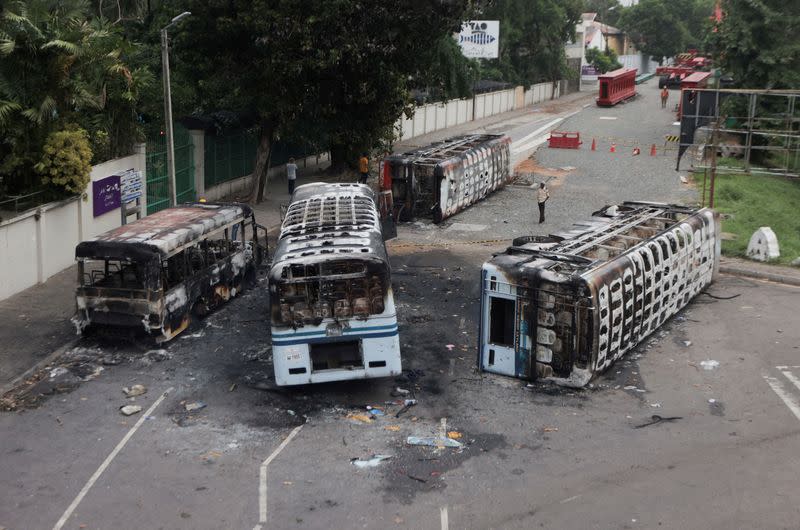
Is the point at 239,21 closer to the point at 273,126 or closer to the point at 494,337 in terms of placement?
the point at 273,126

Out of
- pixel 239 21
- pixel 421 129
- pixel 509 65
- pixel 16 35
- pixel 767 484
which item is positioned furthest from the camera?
pixel 509 65

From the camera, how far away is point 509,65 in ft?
237

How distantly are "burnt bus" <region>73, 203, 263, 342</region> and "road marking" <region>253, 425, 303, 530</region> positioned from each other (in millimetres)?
4583

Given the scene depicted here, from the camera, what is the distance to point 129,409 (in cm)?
1448

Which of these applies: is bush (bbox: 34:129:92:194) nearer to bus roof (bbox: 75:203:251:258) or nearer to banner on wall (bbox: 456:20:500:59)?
bus roof (bbox: 75:203:251:258)

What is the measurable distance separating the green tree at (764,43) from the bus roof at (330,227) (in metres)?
25.1

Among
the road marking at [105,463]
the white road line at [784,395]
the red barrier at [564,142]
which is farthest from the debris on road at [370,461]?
the red barrier at [564,142]

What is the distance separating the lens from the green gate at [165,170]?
28047 millimetres

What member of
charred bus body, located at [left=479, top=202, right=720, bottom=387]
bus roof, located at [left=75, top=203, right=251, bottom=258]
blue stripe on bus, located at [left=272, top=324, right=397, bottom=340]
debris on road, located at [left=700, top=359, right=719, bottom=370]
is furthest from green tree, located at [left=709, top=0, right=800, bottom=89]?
blue stripe on bus, located at [left=272, top=324, right=397, bottom=340]

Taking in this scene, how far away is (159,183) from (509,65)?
160 feet

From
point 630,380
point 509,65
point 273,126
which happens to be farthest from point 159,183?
point 509,65

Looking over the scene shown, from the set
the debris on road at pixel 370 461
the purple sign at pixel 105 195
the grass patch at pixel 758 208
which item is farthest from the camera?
the grass patch at pixel 758 208

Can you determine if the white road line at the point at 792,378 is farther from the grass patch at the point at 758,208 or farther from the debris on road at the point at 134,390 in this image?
the debris on road at the point at 134,390

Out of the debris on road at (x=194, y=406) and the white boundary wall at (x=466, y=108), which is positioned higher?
the white boundary wall at (x=466, y=108)
